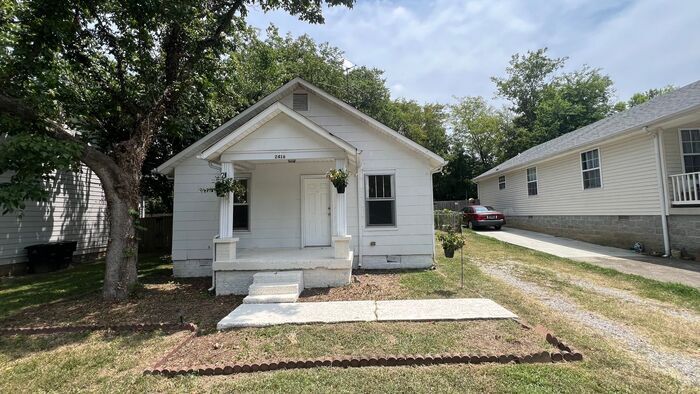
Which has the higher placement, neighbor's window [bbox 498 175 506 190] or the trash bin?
neighbor's window [bbox 498 175 506 190]

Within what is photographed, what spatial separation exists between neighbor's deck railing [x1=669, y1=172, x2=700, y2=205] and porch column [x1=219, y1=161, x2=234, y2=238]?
12.0m

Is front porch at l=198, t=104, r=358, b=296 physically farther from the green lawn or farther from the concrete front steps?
the green lawn

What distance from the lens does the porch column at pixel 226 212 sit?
285 inches

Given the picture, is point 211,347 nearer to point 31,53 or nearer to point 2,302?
point 2,302

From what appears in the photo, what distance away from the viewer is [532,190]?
17406mm

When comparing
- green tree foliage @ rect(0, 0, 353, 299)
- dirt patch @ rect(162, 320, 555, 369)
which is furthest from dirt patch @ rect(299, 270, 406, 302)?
green tree foliage @ rect(0, 0, 353, 299)

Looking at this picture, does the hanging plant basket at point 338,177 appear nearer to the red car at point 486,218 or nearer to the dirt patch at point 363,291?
the dirt patch at point 363,291

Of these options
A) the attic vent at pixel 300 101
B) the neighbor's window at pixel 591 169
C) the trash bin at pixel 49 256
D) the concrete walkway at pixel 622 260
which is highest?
the attic vent at pixel 300 101

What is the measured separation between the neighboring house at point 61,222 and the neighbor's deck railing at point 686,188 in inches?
674

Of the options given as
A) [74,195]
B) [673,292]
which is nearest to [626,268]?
[673,292]

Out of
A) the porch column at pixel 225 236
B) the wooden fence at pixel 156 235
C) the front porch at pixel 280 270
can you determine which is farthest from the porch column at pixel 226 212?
the wooden fence at pixel 156 235

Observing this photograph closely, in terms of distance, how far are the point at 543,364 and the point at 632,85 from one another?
130 ft

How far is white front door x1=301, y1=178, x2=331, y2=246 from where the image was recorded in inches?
367

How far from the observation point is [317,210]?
9398 millimetres
